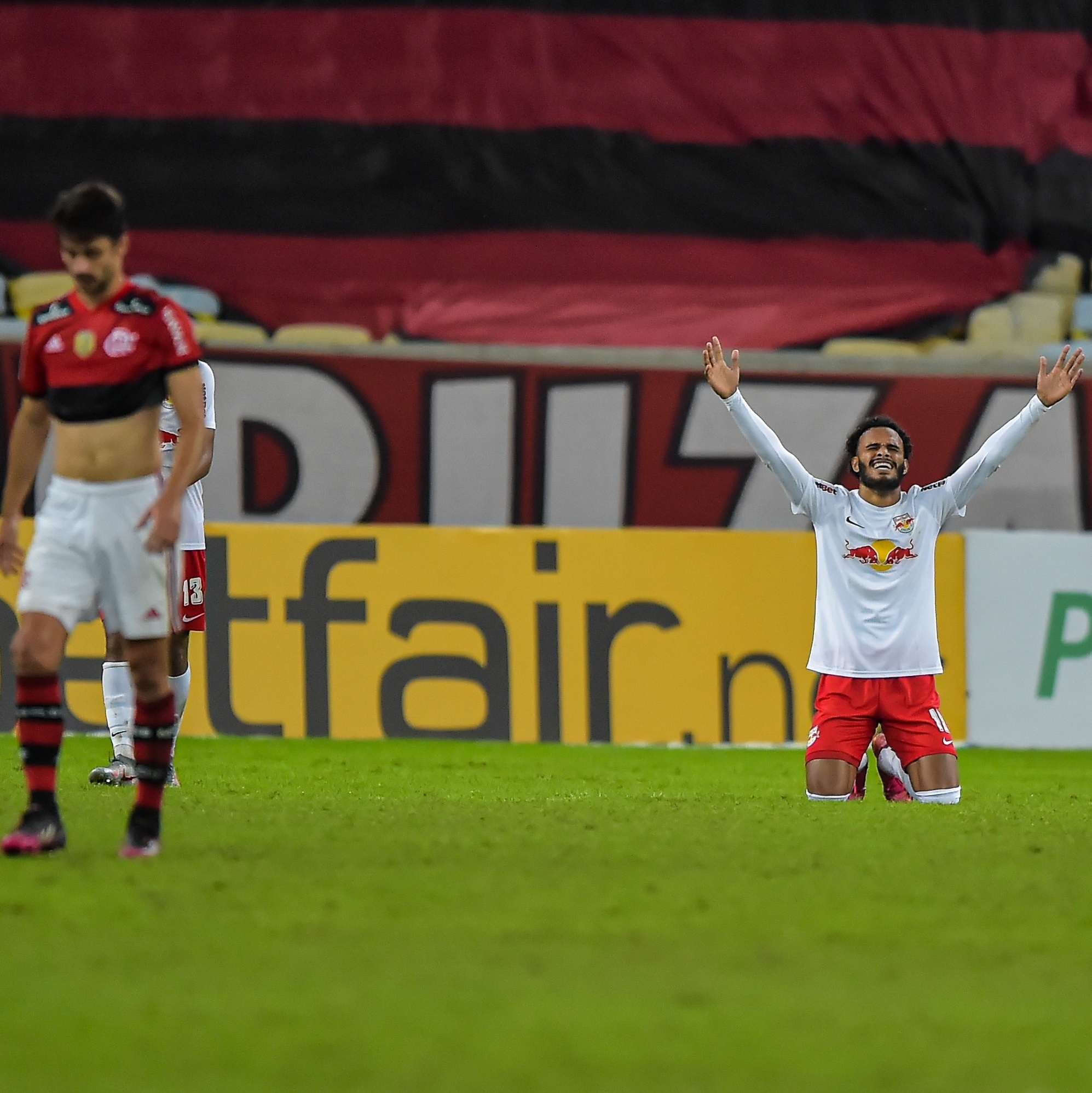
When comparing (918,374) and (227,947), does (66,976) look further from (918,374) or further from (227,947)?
(918,374)

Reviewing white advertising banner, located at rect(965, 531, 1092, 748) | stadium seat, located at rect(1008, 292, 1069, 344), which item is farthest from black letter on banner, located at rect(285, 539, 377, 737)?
stadium seat, located at rect(1008, 292, 1069, 344)

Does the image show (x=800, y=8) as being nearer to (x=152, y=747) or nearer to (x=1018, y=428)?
(x=1018, y=428)

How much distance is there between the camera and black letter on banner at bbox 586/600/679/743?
36.0 ft

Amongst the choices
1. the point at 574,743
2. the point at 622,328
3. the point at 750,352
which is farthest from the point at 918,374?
the point at 574,743

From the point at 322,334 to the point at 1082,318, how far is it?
6.30 meters

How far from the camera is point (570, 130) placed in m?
16.6

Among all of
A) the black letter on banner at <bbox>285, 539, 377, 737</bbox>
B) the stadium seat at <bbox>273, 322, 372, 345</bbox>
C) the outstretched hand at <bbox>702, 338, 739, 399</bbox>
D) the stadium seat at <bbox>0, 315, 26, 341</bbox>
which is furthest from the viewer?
the stadium seat at <bbox>273, 322, 372, 345</bbox>

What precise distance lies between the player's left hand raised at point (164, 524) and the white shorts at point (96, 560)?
109mm

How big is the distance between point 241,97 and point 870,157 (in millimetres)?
5606

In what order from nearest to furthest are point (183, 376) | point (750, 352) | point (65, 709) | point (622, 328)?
1. point (183, 376)
2. point (65, 709)
3. point (750, 352)
4. point (622, 328)

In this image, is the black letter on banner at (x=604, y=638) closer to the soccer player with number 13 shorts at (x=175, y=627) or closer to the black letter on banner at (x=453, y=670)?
the black letter on banner at (x=453, y=670)

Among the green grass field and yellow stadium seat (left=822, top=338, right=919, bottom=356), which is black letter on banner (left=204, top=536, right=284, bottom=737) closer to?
the green grass field

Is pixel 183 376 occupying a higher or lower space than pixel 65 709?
higher

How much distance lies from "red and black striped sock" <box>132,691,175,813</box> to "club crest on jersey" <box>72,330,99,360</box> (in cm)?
94
